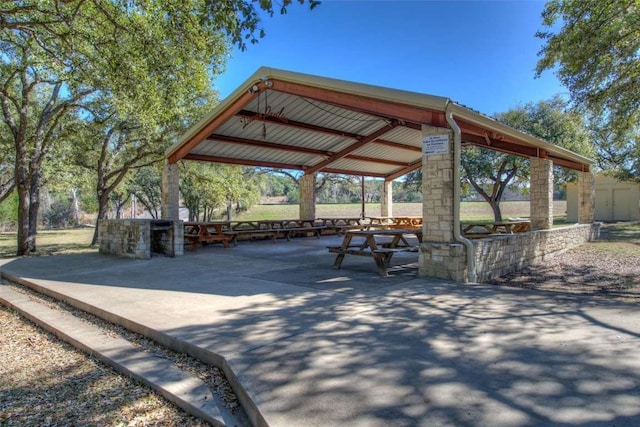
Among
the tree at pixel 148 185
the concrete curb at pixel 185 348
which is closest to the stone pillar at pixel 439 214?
the concrete curb at pixel 185 348

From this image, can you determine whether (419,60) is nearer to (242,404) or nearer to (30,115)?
(30,115)

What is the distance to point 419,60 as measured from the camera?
15.3m

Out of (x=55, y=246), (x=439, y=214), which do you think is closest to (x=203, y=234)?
(x=55, y=246)

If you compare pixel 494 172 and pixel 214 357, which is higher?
pixel 494 172

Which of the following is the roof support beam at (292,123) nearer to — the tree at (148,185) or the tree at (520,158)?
the tree at (520,158)

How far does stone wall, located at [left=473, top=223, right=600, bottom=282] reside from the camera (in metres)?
6.39

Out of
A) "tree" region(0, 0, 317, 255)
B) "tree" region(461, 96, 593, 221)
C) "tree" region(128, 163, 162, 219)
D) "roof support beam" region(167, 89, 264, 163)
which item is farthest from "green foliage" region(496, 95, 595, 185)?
"tree" region(128, 163, 162, 219)

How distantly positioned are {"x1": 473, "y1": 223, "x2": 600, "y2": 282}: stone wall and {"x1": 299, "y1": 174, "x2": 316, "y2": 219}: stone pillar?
8.62 m

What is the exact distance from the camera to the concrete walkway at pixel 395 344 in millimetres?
2219

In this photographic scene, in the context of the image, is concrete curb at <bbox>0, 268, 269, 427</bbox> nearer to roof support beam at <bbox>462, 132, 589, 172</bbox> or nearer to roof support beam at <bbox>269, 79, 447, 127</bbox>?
roof support beam at <bbox>269, 79, 447, 127</bbox>

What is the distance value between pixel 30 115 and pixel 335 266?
12.3m

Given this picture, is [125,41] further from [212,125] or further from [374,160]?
[374,160]

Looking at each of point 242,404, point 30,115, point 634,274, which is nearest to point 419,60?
point 634,274

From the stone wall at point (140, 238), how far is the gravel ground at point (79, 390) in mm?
5059
